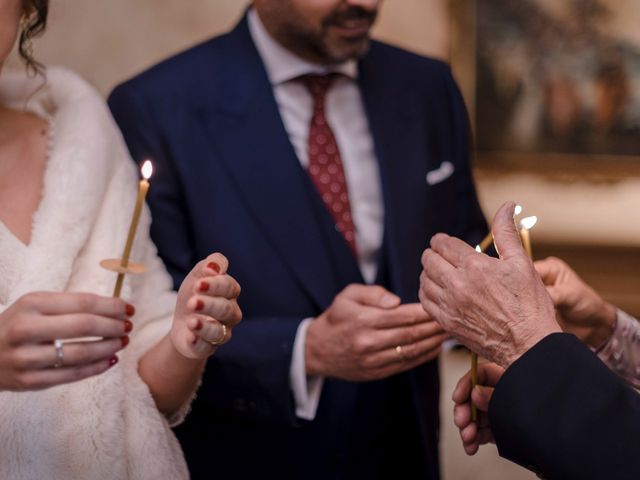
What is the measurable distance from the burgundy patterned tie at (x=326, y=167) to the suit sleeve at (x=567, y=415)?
868 millimetres

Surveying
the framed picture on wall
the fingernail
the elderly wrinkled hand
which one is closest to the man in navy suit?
the fingernail

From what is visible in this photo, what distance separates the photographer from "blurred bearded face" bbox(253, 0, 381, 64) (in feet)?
7.42

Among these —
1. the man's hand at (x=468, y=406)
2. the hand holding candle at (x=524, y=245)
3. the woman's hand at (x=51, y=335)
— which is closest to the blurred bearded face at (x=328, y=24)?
the hand holding candle at (x=524, y=245)

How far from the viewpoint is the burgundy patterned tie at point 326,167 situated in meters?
2.30

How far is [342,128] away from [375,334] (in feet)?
1.94

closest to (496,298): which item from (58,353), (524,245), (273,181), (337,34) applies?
(524,245)

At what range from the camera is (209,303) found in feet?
4.93

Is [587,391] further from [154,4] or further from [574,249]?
[154,4]

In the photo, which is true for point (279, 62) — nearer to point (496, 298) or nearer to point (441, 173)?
point (441, 173)

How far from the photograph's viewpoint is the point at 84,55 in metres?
3.27

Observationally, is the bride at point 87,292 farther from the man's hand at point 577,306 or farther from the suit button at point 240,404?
the man's hand at point 577,306

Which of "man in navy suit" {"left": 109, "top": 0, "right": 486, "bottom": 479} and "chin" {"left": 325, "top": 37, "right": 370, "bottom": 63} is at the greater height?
"chin" {"left": 325, "top": 37, "right": 370, "bottom": 63}

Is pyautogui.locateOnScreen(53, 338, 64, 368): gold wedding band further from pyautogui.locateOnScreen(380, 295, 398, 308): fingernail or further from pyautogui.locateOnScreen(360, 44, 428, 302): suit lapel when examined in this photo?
pyautogui.locateOnScreen(360, 44, 428, 302): suit lapel

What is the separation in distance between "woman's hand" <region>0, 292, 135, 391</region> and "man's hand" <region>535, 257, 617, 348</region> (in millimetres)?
933
